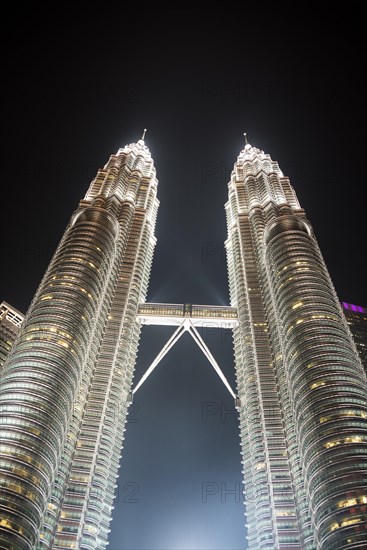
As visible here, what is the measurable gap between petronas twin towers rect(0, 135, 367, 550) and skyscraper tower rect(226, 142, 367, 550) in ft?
0.85

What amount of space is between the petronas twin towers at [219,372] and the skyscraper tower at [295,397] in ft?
0.85

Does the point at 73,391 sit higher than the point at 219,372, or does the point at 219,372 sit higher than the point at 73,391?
the point at 219,372

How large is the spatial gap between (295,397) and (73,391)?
40147 mm

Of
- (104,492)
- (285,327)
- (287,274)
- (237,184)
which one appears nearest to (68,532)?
(104,492)

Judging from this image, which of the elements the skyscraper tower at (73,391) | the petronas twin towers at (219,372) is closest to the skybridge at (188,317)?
the petronas twin towers at (219,372)

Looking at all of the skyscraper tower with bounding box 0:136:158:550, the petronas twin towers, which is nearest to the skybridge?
the petronas twin towers

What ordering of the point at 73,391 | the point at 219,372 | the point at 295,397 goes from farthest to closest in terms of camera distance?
the point at 219,372 < the point at 73,391 < the point at 295,397

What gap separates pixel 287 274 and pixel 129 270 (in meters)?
45.9

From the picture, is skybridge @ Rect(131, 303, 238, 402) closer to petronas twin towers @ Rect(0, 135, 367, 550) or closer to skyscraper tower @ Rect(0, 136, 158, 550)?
petronas twin towers @ Rect(0, 135, 367, 550)

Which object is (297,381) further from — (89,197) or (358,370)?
(89,197)

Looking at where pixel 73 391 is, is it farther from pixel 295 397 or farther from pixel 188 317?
pixel 188 317

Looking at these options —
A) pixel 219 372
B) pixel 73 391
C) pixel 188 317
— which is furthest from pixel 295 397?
pixel 188 317

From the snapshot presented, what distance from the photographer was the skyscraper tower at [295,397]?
80.2m

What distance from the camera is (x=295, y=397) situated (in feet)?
318
